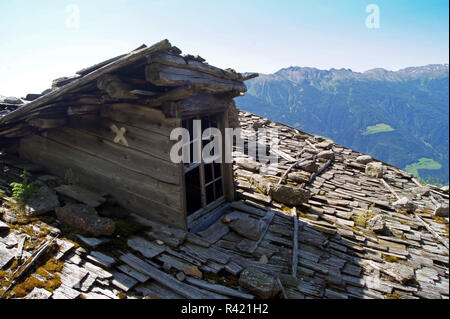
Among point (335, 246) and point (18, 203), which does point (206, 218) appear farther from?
point (18, 203)

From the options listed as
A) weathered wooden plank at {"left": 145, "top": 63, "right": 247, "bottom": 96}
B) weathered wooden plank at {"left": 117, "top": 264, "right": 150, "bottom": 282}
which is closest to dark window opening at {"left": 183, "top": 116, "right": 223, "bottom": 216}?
weathered wooden plank at {"left": 145, "top": 63, "right": 247, "bottom": 96}

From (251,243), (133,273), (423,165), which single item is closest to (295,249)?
(251,243)

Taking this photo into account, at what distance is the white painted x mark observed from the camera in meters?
4.81

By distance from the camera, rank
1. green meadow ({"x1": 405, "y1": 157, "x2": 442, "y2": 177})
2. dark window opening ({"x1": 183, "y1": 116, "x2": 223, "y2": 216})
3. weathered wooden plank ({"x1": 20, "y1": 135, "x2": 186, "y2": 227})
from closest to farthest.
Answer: weathered wooden plank ({"x1": 20, "y1": 135, "x2": 186, "y2": 227}) < dark window opening ({"x1": 183, "y1": 116, "x2": 223, "y2": 216}) < green meadow ({"x1": 405, "y1": 157, "x2": 442, "y2": 177})

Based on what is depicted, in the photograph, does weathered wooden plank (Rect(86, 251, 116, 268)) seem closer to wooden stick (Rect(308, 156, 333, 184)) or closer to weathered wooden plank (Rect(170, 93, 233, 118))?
weathered wooden plank (Rect(170, 93, 233, 118))

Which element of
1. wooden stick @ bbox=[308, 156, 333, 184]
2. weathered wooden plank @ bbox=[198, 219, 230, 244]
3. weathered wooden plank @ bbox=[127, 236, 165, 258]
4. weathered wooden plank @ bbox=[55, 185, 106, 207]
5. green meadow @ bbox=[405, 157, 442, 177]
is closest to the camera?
weathered wooden plank @ bbox=[127, 236, 165, 258]

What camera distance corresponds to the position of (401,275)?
4.63m

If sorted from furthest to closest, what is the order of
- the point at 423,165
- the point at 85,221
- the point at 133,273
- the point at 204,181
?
the point at 423,165 < the point at 204,181 < the point at 85,221 < the point at 133,273

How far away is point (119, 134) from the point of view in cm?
485

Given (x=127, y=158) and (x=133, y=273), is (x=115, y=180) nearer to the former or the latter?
(x=127, y=158)

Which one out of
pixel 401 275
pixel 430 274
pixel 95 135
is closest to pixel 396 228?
pixel 430 274

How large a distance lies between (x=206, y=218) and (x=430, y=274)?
14.5 feet

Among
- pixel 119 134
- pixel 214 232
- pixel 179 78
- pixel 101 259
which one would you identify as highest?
pixel 179 78

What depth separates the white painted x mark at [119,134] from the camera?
481 cm
